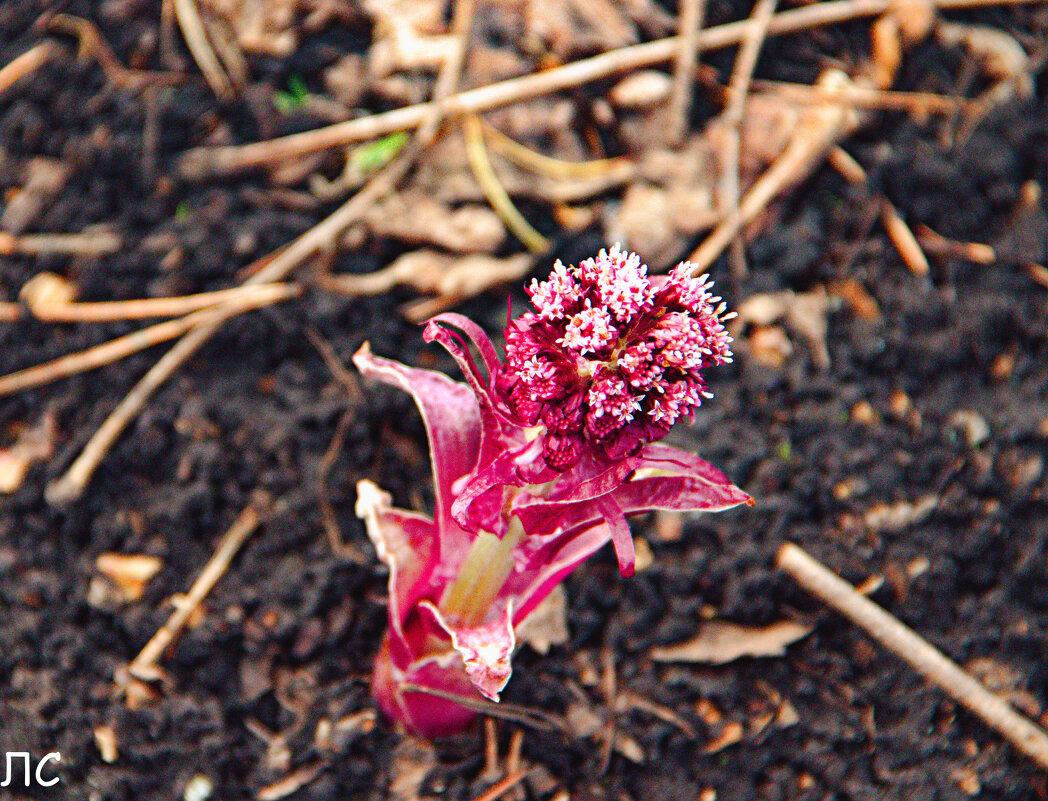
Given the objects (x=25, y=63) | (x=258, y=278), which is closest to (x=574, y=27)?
(x=258, y=278)

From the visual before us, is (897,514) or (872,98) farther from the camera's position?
(872,98)

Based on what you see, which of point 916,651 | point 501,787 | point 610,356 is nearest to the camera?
point 610,356

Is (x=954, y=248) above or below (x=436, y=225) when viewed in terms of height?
below

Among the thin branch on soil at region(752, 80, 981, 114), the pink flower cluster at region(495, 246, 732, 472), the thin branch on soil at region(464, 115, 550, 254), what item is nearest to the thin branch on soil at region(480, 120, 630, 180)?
the thin branch on soil at region(464, 115, 550, 254)

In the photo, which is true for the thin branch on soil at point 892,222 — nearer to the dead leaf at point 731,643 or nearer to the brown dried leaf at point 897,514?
the brown dried leaf at point 897,514

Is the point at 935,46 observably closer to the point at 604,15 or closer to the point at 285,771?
the point at 604,15

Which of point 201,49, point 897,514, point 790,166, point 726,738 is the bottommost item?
point 726,738

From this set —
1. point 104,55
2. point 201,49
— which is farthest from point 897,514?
point 104,55

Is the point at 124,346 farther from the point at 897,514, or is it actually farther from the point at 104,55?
the point at 897,514

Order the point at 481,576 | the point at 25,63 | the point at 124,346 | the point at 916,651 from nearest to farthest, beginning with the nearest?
the point at 481,576, the point at 916,651, the point at 124,346, the point at 25,63
